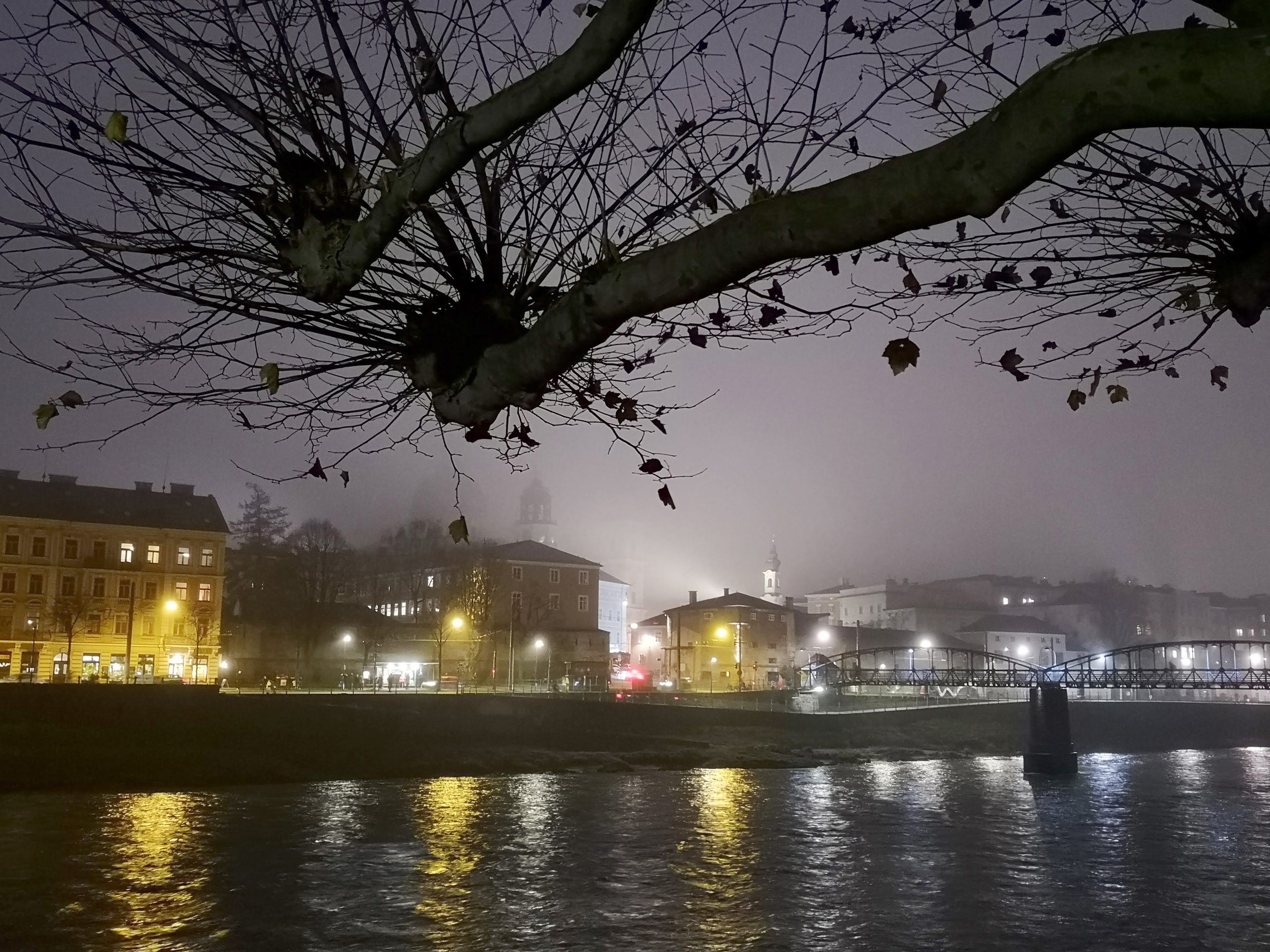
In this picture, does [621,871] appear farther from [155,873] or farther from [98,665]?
[98,665]

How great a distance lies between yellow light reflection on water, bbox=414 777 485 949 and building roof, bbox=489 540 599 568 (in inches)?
2613

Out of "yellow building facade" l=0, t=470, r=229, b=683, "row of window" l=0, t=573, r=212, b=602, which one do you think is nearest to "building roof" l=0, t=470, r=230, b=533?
"yellow building facade" l=0, t=470, r=229, b=683

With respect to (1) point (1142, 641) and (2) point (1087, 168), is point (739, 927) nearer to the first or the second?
(2) point (1087, 168)

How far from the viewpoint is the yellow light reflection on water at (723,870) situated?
12789 mm

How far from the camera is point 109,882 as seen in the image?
15.6 metres

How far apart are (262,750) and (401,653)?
157ft

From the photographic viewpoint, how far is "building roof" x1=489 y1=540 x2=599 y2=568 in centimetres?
9950

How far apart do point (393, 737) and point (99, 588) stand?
39.6m

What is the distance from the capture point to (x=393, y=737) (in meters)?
43.4

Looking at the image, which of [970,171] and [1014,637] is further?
[1014,637]

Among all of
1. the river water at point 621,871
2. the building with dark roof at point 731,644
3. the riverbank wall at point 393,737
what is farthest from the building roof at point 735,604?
the river water at point 621,871

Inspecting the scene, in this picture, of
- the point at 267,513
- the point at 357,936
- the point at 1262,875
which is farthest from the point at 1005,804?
the point at 267,513

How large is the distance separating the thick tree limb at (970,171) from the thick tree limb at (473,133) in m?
0.80

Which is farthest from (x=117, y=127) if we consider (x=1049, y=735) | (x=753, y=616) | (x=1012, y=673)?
(x=753, y=616)
